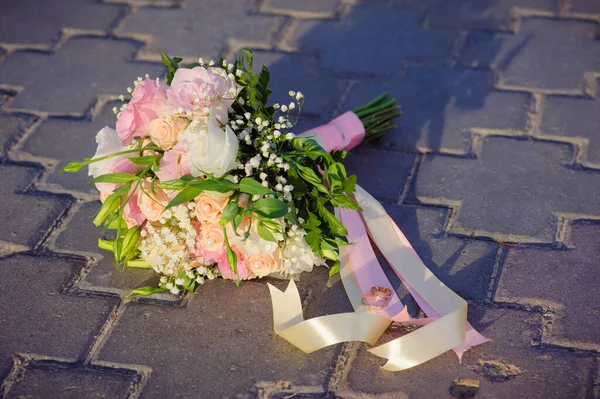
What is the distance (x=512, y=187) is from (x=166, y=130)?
4.04 feet

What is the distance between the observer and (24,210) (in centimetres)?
268

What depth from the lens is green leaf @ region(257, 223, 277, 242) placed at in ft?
6.73

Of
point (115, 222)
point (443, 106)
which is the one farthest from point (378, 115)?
point (115, 222)

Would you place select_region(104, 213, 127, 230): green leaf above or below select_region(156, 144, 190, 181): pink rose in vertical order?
below

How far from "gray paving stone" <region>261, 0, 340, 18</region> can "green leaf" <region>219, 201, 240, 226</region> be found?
6.20 feet

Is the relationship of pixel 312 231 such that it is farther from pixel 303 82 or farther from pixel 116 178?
pixel 303 82

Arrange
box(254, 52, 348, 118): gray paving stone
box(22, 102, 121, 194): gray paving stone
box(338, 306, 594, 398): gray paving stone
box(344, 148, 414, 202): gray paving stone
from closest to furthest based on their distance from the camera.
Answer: box(338, 306, 594, 398): gray paving stone, box(344, 148, 414, 202): gray paving stone, box(22, 102, 121, 194): gray paving stone, box(254, 52, 348, 118): gray paving stone

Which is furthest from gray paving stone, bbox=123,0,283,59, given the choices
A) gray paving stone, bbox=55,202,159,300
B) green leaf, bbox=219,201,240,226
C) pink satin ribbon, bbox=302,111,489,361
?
green leaf, bbox=219,201,240,226

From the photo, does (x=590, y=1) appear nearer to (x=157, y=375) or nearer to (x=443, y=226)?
(x=443, y=226)

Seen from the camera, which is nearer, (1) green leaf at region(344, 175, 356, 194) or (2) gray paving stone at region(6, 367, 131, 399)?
(2) gray paving stone at region(6, 367, 131, 399)

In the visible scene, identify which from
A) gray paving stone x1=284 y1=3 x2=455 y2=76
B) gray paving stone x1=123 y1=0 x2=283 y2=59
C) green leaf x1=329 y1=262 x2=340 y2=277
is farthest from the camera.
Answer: gray paving stone x1=123 y1=0 x2=283 y2=59

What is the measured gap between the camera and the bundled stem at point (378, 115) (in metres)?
2.88

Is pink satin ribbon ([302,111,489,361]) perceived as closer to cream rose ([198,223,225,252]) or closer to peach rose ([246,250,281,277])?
peach rose ([246,250,281,277])

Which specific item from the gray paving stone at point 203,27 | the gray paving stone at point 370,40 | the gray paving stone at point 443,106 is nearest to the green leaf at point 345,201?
the gray paving stone at point 443,106
